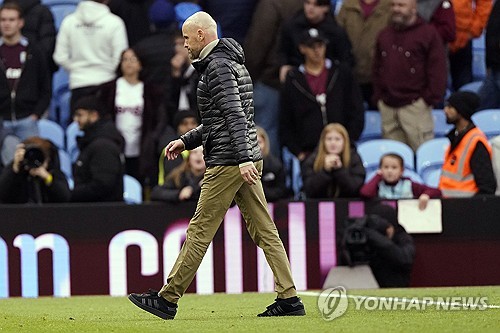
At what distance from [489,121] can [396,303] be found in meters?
5.59

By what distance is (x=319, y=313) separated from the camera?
29.8ft

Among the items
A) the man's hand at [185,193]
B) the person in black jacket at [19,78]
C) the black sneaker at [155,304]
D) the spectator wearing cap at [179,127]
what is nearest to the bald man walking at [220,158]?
the black sneaker at [155,304]

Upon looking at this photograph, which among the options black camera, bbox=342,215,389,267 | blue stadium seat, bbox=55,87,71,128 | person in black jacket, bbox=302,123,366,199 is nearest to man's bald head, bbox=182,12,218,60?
black camera, bbox=342,215,389,267

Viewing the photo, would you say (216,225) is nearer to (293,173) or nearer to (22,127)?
(293,173)

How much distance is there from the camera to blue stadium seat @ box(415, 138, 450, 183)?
1471cm

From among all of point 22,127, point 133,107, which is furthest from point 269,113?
point 22,127

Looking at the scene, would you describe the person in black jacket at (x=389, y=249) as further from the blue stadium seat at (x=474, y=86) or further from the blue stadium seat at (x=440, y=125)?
the blue stadium seat at (x=474, y=86)

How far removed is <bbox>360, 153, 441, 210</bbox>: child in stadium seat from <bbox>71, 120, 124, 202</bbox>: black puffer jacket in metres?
2.59

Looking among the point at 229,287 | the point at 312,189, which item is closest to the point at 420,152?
the point at 312,189

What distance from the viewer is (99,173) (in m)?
13.4

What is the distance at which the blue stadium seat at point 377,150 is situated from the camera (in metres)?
14.7

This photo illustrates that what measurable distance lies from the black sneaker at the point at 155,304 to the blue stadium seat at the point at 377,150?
639 centimetres

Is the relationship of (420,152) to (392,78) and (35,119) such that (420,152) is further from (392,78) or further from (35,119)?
(35,119)

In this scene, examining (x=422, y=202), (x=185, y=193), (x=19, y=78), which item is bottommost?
(x=422, y=202)
